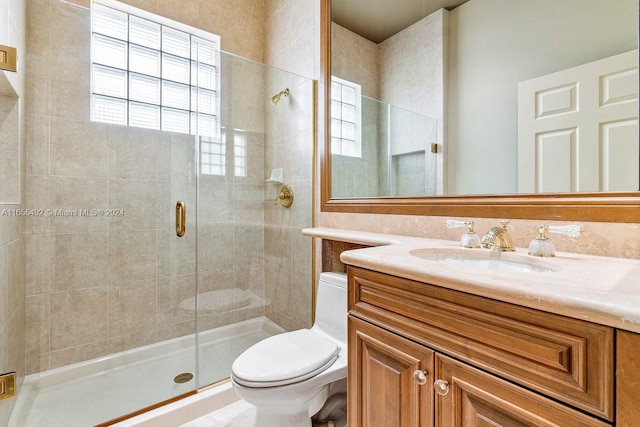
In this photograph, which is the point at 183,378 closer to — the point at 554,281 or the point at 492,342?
the point at 492,342

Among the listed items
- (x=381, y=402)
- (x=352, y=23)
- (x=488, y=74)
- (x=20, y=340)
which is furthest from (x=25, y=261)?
(x=488, y=74)

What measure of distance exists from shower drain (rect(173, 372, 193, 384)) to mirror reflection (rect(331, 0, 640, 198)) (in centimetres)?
141

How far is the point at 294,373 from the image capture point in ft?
3.73

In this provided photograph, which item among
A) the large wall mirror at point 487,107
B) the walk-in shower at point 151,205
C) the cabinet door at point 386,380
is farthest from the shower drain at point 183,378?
the large wall mirror at point 487,107

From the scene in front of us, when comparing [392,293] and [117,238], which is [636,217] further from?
[117,238]

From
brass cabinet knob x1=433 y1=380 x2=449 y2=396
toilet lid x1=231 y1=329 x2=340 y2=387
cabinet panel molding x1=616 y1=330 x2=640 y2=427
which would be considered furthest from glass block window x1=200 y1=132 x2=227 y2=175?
cabinet panel molding x1=616 y1=330 x2=640 y2=427

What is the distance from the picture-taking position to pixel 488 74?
3.67 ft

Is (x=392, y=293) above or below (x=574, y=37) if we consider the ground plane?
below

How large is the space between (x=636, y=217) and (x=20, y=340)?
104 inches

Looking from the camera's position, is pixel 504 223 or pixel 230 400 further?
pixel 230 400

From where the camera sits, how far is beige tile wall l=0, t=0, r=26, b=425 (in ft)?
4.27

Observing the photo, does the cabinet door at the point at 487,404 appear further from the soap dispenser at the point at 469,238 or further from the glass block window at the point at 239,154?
the glass block window at the point at 239,154

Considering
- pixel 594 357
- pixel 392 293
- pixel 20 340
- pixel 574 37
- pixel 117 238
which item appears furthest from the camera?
pixel 117 238

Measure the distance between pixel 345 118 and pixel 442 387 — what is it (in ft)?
4.67
